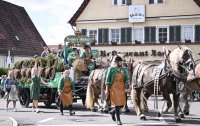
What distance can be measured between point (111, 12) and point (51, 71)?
20.9 metres

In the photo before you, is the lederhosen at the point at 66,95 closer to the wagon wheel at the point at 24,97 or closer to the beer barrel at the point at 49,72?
the beer barrel at the point at 49,72

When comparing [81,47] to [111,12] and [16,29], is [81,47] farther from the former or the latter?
[16,29]

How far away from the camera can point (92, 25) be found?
39875 mm

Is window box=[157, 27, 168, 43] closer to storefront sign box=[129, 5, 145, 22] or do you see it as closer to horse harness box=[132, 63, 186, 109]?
storefront sign box=[129, 5, 145, 22]

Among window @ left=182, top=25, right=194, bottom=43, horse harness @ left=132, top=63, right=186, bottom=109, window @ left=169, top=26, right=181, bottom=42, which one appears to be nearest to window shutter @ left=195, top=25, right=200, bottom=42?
window @ left=182, top=25, right=194, bottom=43

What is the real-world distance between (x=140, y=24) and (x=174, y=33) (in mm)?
3101

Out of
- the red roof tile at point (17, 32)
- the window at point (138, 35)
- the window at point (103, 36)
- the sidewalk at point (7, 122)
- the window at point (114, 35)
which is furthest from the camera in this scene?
the red roof tile at point (17, 32)

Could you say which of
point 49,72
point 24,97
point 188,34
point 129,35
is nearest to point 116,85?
point 49,72

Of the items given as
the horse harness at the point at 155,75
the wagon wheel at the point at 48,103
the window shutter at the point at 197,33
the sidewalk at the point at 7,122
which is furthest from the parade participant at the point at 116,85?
the window shutter at the point at 197,33

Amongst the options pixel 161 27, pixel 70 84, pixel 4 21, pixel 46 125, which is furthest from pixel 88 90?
pixel 4 21

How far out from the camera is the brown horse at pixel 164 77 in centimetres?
1327

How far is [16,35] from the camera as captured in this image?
50.8 metres

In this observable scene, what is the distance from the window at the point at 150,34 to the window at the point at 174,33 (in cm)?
138

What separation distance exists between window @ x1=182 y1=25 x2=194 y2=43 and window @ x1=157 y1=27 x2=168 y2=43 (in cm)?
140
